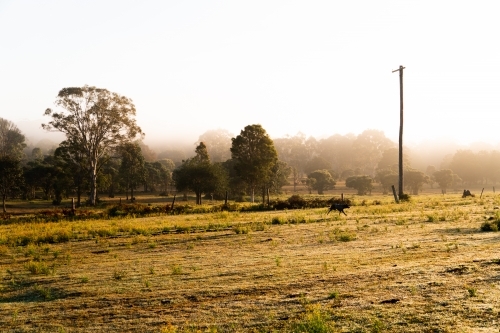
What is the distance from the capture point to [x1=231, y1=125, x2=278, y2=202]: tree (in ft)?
213

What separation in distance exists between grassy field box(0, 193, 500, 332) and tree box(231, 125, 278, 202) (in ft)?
148

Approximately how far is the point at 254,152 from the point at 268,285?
5492 cm

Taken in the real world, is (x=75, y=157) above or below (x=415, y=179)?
above

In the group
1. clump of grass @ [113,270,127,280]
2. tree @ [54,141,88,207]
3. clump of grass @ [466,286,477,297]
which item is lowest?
clump of grass @ [113,270,127,280]

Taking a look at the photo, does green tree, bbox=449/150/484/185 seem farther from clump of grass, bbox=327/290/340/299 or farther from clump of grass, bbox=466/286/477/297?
clump of grass, bbox=327/290/340/299

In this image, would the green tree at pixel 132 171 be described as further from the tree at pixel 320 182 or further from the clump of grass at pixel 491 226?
the clump of grass at pixel 491 226

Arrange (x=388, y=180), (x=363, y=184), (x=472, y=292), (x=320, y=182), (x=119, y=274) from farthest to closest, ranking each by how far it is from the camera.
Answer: (x=320, y=182) → (x=388, y=180) → (x=363, y=184) → (x=119, y=274) → (x=472, y=292)

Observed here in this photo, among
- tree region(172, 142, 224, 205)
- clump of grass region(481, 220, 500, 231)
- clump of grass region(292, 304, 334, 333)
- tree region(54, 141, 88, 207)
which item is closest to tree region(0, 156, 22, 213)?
tree region(54, 141, 88, 207)

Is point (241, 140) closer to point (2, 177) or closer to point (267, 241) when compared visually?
point (2, 177)

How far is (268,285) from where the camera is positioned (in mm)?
10844

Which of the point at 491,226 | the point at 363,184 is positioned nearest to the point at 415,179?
the point at 363,184

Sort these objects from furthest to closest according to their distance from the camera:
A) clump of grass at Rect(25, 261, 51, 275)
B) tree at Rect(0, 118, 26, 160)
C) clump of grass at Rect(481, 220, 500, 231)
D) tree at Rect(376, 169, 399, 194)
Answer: tree at Rect(0, 118, 26, 160) < tree at Rect(376, 169, 399, 194) < clump of grass at Rect(481, 220, 500, 231) < clump of grass at Rect(25, 261, 51, 275)

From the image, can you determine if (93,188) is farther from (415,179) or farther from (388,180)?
(415,179)

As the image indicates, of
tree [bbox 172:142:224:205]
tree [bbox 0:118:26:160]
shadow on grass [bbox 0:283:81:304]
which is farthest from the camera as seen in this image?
tree [bbox 0:118:26:160]
